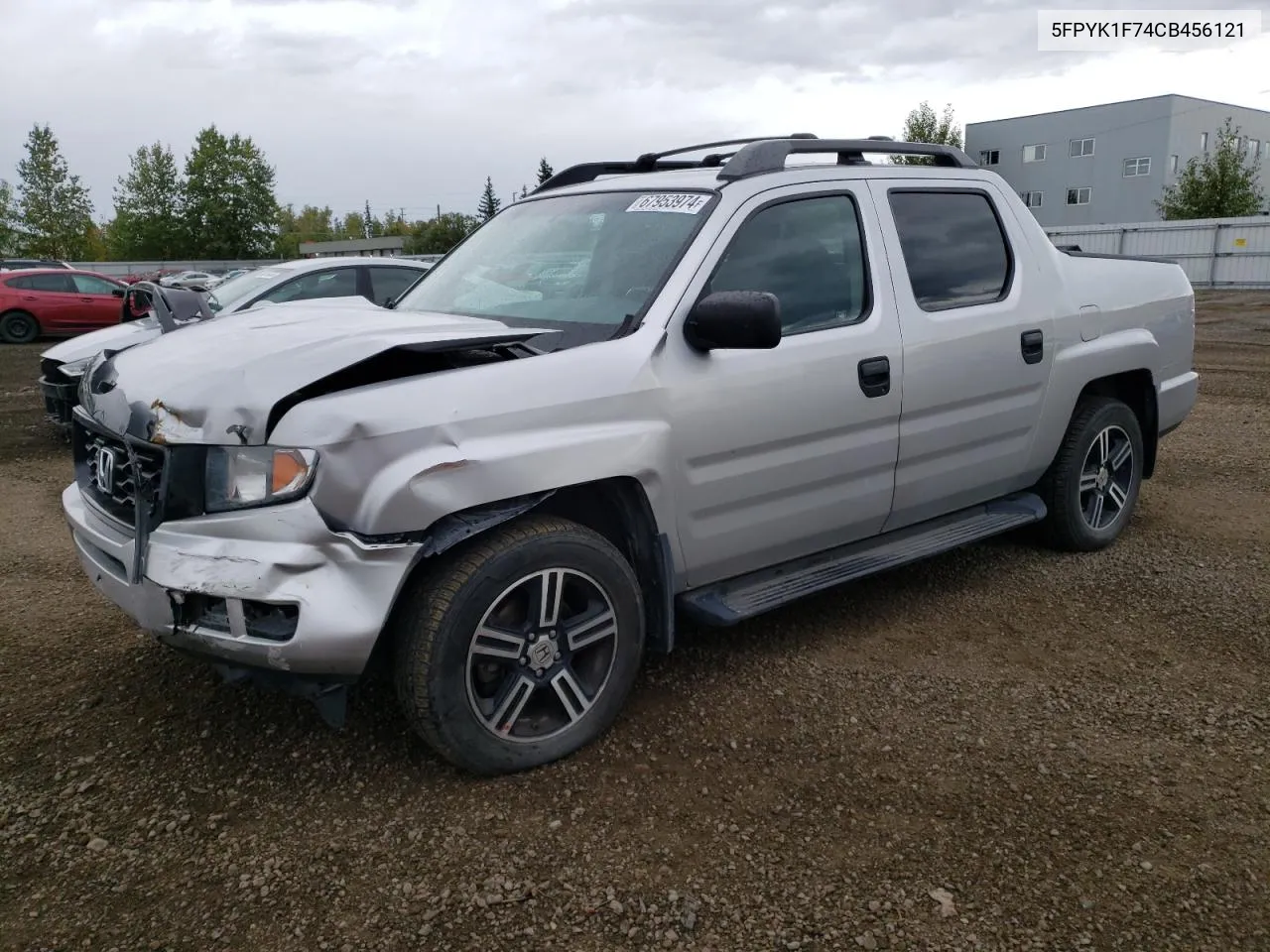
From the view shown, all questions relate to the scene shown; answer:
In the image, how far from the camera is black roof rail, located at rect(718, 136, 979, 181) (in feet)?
12.4

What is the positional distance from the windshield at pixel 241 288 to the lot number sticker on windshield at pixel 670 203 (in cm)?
562

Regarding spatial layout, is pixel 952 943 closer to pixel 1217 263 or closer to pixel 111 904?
pixel 111 904

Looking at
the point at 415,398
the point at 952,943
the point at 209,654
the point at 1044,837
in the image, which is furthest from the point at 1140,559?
the point at 209,654

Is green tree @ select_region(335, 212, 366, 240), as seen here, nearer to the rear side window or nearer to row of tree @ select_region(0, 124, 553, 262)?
row of tree @ select_region(0, 124, 553, 262)

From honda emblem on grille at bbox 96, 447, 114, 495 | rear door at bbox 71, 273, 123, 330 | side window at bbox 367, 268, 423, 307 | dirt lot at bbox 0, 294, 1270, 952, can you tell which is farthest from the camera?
rear door at bbox 71, 273, 123, 330

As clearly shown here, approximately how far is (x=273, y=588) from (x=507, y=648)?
71 cm

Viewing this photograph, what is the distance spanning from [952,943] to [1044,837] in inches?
22.0

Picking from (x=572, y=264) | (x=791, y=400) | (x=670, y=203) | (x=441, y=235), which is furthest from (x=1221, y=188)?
(x=441, y=235)

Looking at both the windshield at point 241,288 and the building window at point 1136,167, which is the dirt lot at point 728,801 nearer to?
the windshield at point 241,288

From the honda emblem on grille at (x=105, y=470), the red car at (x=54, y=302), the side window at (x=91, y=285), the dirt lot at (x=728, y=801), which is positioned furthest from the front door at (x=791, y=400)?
the side window at (x=91, y=285)

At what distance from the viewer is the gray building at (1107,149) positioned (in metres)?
51.5

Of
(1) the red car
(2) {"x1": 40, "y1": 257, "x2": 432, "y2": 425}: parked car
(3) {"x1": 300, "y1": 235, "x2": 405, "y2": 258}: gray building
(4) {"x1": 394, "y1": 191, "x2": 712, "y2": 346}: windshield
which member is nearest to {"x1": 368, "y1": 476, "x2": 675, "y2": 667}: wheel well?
(4) {"x1": 394, "y1": 191, "x2": 712, "y2": 346}: windshield

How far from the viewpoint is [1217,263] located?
26625mm

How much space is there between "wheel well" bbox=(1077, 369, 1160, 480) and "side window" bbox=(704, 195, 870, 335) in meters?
1.84
